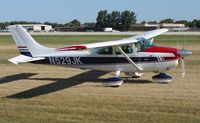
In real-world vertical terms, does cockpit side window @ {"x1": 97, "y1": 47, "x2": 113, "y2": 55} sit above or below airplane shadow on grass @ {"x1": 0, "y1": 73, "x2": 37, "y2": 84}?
above

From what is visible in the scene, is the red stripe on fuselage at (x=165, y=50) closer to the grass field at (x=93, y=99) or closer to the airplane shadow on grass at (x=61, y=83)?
the grass field at (x=93, y=99)

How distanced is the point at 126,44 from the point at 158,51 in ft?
3.74

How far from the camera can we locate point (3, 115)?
896 cm

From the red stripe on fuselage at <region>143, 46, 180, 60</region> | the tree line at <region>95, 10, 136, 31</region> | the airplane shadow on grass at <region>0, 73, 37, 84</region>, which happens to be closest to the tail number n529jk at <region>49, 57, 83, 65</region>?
the airplane shadow on grass at <region>0, 73, 37, 84</region>

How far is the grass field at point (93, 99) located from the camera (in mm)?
8617

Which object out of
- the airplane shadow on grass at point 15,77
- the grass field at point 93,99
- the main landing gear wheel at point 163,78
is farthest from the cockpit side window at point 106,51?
the airplane shadow on grass at point 15,77

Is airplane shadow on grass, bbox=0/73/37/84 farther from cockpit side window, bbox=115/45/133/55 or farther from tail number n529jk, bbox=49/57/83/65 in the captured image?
cockpit side window, bbox=115/45/133/55

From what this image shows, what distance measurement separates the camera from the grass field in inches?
339

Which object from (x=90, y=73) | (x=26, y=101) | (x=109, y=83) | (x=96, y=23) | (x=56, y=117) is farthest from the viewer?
(x=96, y=23)

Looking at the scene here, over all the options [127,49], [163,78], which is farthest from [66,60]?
[163,78]

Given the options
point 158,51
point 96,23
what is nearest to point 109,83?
point 158,51

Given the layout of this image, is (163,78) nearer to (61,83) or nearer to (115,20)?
(61,83)

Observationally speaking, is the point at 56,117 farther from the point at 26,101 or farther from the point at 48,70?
the point at 48,70

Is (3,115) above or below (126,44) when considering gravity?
below
